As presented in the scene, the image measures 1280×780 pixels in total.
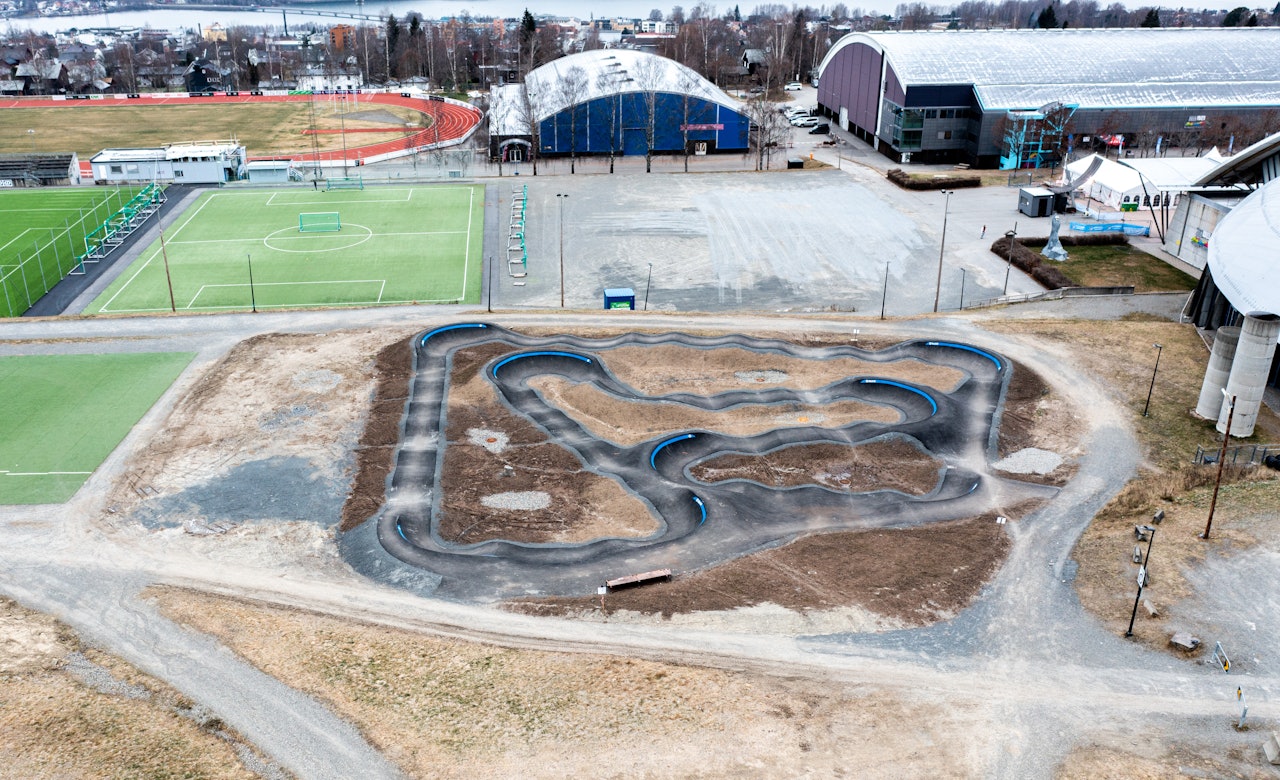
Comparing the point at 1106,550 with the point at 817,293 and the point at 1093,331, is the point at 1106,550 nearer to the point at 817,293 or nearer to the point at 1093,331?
the point at 1093,331

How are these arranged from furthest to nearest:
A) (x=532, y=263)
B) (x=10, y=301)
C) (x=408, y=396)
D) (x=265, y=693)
Answer: (x=532, y=263) < (x=10, y=301) < (x=408, y=396) < (x=265, y=693)

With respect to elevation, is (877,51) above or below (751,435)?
above

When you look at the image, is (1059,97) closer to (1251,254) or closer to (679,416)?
(1251,254)

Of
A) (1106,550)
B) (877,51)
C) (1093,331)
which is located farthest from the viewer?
(877,51)

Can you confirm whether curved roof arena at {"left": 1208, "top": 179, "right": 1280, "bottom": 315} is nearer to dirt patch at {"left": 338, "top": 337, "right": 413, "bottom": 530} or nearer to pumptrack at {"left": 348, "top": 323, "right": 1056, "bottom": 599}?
pumptrack at {"left": 348, "top": 323, "right": 1056, "bottom": 599}

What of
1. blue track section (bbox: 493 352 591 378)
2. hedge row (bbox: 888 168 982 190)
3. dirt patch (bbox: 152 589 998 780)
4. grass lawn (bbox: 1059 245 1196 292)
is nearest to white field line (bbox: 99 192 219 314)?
blue track section (bbox: 493 352 591 378)

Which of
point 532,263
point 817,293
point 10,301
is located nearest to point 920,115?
point 817,293

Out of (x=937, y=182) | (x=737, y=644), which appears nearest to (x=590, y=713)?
(x=737, y=644)
